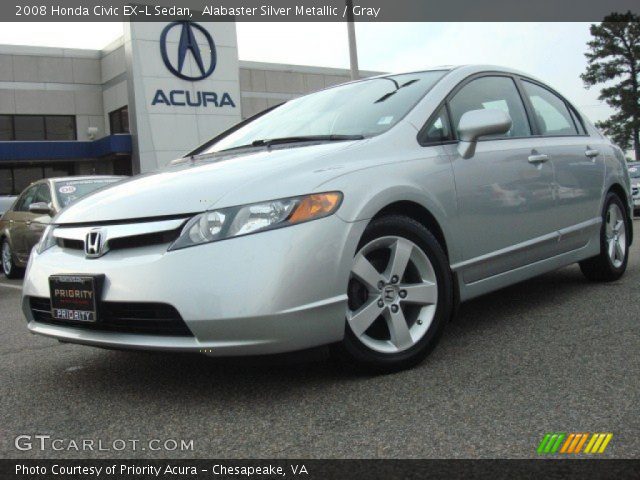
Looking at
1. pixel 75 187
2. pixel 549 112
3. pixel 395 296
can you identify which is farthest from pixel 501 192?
pixel 75 187

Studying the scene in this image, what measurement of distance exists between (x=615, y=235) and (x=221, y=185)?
11.7 ft

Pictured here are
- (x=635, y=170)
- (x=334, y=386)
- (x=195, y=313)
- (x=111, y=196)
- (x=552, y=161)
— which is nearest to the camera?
(x=195, y=313)

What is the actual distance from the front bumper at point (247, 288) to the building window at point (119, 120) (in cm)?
2423

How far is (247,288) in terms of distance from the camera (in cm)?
266

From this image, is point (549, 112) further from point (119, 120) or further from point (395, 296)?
point (119, 120)

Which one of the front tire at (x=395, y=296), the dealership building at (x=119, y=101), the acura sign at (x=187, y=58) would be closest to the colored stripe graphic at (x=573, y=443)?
the front tire at (x=395, y=296)

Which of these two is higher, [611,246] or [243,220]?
[243,220]

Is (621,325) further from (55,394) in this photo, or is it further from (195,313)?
(55,394)

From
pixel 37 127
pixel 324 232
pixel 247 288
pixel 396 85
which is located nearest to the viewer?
→ pixel 247 288

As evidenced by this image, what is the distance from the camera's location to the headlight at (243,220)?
8.96 ft

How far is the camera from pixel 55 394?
3143 millimetres

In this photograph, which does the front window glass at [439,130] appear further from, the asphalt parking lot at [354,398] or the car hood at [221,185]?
the asphalt parking lot at [354,398]

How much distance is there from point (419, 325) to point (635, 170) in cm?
1489
